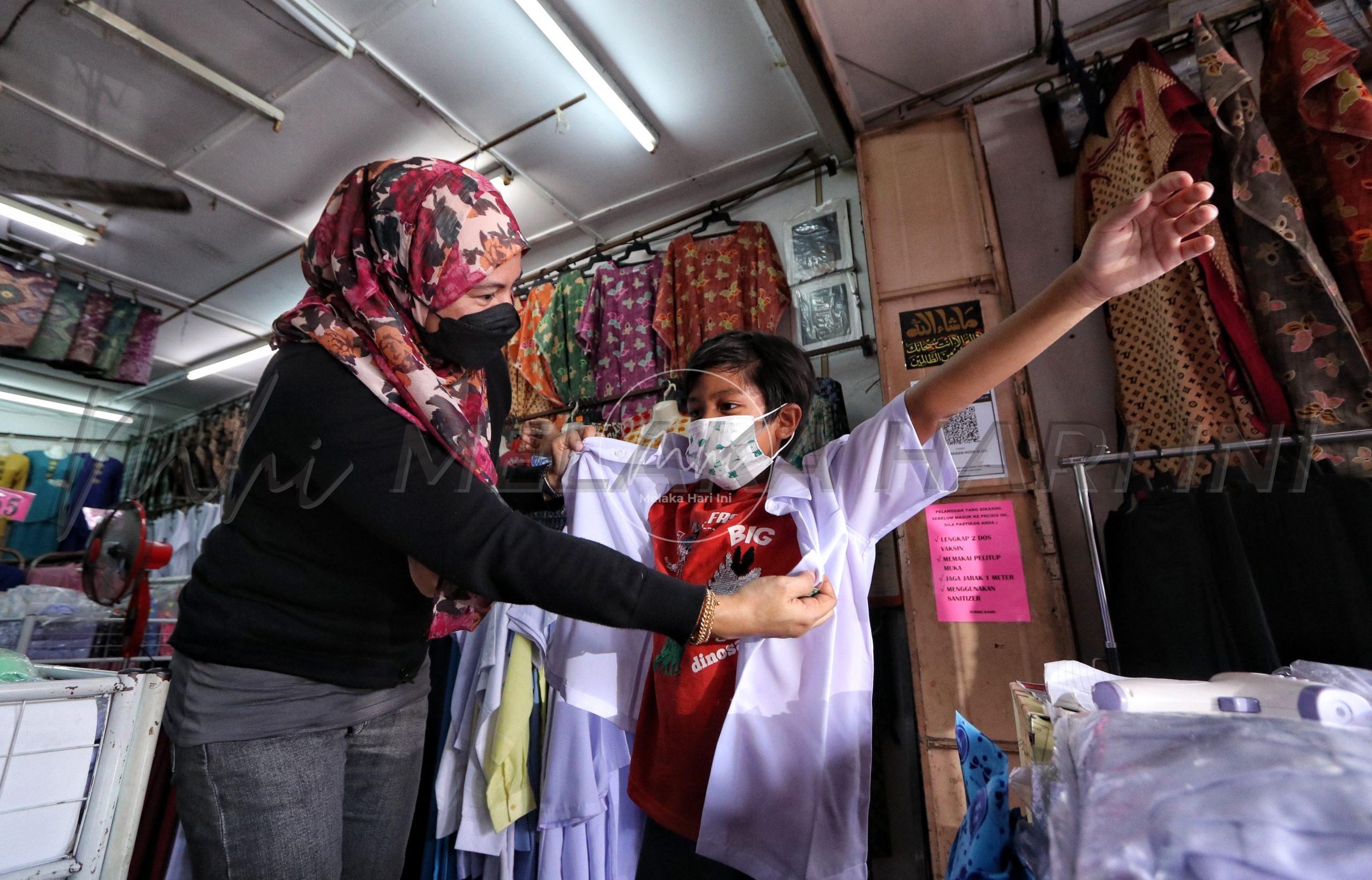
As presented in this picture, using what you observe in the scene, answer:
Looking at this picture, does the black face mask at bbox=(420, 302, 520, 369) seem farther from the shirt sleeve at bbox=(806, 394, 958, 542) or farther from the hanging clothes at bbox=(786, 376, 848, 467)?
the hanging clothes at bbox=(786, 376, 848, 467)

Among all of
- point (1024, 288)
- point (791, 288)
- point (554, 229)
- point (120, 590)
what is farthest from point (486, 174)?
point (1024, 288)

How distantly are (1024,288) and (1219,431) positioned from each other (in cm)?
96

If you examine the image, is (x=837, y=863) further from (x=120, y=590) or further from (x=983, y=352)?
(x=120, y=590)

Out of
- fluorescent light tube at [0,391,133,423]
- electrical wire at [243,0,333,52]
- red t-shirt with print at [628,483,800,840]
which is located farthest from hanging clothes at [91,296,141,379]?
red t-shirt with print at [628,483,800,840]


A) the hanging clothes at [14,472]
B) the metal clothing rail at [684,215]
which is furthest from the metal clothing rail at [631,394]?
the hanging clothes at [14,472]

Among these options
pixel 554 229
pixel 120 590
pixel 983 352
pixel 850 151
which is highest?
pixel 554 229

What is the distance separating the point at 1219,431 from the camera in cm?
173

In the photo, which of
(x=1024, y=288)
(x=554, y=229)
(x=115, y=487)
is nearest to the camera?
(x=1024, y=288)

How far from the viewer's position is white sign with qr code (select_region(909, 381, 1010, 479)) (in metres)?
2.06

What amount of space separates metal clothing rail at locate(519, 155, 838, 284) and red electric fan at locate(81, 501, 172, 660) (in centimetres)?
257

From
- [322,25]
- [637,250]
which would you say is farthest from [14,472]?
[637,250]

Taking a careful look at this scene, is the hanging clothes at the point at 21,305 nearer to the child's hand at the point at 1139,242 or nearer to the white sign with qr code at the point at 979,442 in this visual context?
the white sign with qr code at the point at 979,442

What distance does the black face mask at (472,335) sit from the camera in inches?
41.6

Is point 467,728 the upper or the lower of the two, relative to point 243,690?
lower
